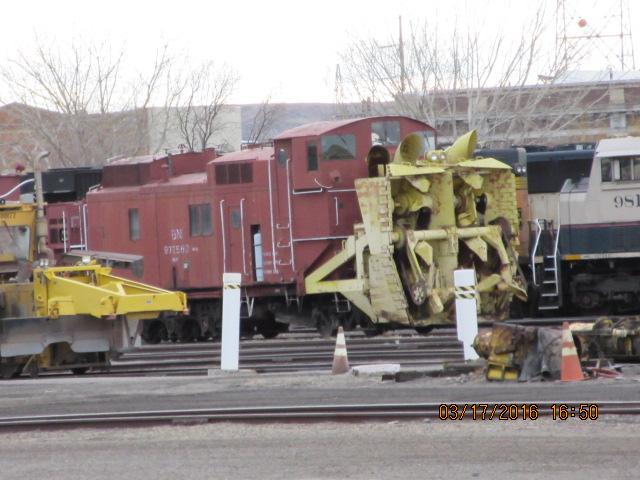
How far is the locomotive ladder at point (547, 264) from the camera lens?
22094 millimetres

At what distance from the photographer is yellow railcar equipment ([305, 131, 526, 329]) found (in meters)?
19.4

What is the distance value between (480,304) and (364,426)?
33.1 feet

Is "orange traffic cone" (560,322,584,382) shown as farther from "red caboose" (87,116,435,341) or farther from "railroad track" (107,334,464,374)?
"red caboose" (87,116,435,341)

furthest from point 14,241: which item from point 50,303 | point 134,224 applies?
point 134,224

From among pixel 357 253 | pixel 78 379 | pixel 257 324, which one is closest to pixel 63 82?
pixel 257 324

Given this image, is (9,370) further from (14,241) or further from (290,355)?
(290,355)

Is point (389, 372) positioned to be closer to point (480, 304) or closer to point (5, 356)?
point (5, 356)

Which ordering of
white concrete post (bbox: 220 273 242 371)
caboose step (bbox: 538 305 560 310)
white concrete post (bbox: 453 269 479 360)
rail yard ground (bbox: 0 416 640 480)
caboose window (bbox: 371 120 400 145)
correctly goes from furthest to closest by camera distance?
caboose step (bbox: 538 305 560 310) < caboose window (bbox: 371 120 400 145) < white concrete post (bbox: 220 273 242 371) < white concrete post (bbox: 453 269 479 360) < rail yard ground (bbox: 0 416 640 480)

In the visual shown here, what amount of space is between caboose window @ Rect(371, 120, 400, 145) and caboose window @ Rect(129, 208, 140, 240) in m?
5.12

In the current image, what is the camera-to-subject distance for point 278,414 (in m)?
11.5

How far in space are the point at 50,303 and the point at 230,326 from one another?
241 cm
